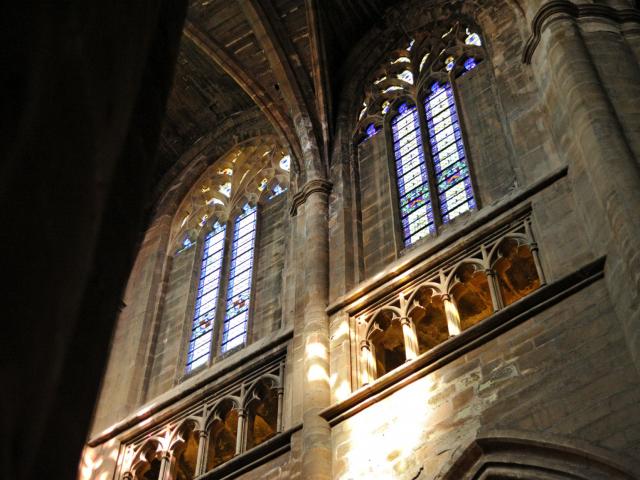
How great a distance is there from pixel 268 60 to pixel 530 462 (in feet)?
30.3

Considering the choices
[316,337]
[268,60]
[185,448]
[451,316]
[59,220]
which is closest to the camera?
[59,220]

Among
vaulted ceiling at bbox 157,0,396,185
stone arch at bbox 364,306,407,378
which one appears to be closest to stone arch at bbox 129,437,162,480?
stone arch at bbox 364,306,407,378

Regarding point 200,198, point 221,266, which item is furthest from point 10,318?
point 200,198

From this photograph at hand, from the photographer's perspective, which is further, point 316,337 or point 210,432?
point 210,432

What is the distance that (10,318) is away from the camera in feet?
4.64

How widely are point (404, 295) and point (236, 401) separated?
7.45ft

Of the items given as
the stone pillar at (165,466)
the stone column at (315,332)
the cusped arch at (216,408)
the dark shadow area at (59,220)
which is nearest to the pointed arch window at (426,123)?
the stone column at (315,332)

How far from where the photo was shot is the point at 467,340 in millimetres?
8930

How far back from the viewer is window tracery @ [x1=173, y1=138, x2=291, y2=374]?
13336 mm

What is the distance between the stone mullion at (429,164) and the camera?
1162cm

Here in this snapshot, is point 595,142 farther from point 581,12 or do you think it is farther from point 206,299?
point 206,299

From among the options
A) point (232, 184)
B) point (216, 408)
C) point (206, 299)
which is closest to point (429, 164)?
point (206, 299)

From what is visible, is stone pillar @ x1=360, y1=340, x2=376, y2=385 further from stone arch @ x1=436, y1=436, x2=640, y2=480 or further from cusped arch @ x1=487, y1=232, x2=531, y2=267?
stone arch @ x1=436, y1=436, x2=640, y2=480

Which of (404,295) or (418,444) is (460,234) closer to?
(404,295)
